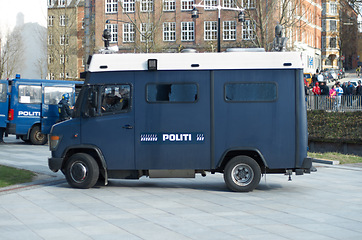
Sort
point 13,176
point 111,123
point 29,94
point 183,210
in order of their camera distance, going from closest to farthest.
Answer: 1. point 183,210
2. point 111,123
3. point 13,176
4. point 29,94

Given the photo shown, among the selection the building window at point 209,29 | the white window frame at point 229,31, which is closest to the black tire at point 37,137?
the white window frame at point 229,31

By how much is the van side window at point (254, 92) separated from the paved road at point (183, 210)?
1.92 meters

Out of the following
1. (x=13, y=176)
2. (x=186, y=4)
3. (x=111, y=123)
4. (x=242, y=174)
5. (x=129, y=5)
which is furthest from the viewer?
(x=129, y=5)

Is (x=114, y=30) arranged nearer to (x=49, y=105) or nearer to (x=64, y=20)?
(x=64, y=20)

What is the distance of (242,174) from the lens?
12.7m

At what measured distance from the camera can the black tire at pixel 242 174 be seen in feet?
41.3

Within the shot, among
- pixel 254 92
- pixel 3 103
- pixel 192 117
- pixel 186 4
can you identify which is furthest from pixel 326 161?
pixel 186 4

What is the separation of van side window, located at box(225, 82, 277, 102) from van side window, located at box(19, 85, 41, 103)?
15.5 metres

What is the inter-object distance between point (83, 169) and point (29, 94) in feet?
46.7

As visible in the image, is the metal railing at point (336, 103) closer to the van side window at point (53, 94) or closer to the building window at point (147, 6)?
the van side window at point (53, 94)

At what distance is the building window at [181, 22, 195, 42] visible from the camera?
71.1 meters

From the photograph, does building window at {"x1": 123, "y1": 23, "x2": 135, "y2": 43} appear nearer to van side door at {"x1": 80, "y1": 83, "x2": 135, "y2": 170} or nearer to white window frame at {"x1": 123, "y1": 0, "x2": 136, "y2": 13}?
white window frame at {"x1": 123, "y1": 0, "x2": 136, "y2": 13}

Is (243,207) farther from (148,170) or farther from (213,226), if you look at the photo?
(148,170)

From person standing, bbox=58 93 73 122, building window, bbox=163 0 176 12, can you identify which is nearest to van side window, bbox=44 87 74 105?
person standing, bbox=58 93 73 122
